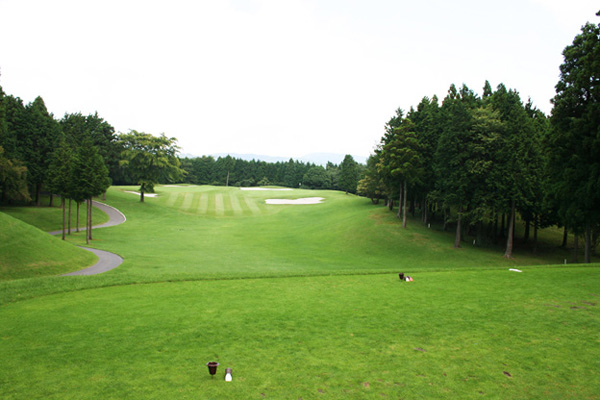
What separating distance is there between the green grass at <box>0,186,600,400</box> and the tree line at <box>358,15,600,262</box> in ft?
30.9

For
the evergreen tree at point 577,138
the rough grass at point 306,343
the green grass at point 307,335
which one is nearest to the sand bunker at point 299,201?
the evergreen tree at point 577,138

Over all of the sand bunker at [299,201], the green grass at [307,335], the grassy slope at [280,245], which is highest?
the sand bunker at [299,201]

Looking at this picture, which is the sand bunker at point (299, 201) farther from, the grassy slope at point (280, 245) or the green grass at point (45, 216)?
the green grass at point (45, 216)

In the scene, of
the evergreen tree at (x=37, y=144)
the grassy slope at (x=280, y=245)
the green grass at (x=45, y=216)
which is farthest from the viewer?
the evergreen tree at (x=37, y=144)

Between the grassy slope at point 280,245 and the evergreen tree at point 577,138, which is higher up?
the evergreen tree at point 577,138

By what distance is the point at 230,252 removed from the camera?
33.0 m

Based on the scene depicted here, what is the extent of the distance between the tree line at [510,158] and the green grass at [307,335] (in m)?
9.41

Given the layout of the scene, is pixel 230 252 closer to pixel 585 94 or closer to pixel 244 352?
pixel 244 352

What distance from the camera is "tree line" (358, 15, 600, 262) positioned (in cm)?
2359

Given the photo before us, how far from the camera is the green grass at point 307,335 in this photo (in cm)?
642

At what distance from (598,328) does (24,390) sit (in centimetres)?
1341

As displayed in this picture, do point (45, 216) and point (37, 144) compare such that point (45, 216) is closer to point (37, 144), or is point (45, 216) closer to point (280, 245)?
point (37, 144)

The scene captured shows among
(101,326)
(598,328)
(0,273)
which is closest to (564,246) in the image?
(598,328)

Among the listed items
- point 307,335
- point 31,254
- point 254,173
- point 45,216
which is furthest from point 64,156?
point 254,173
